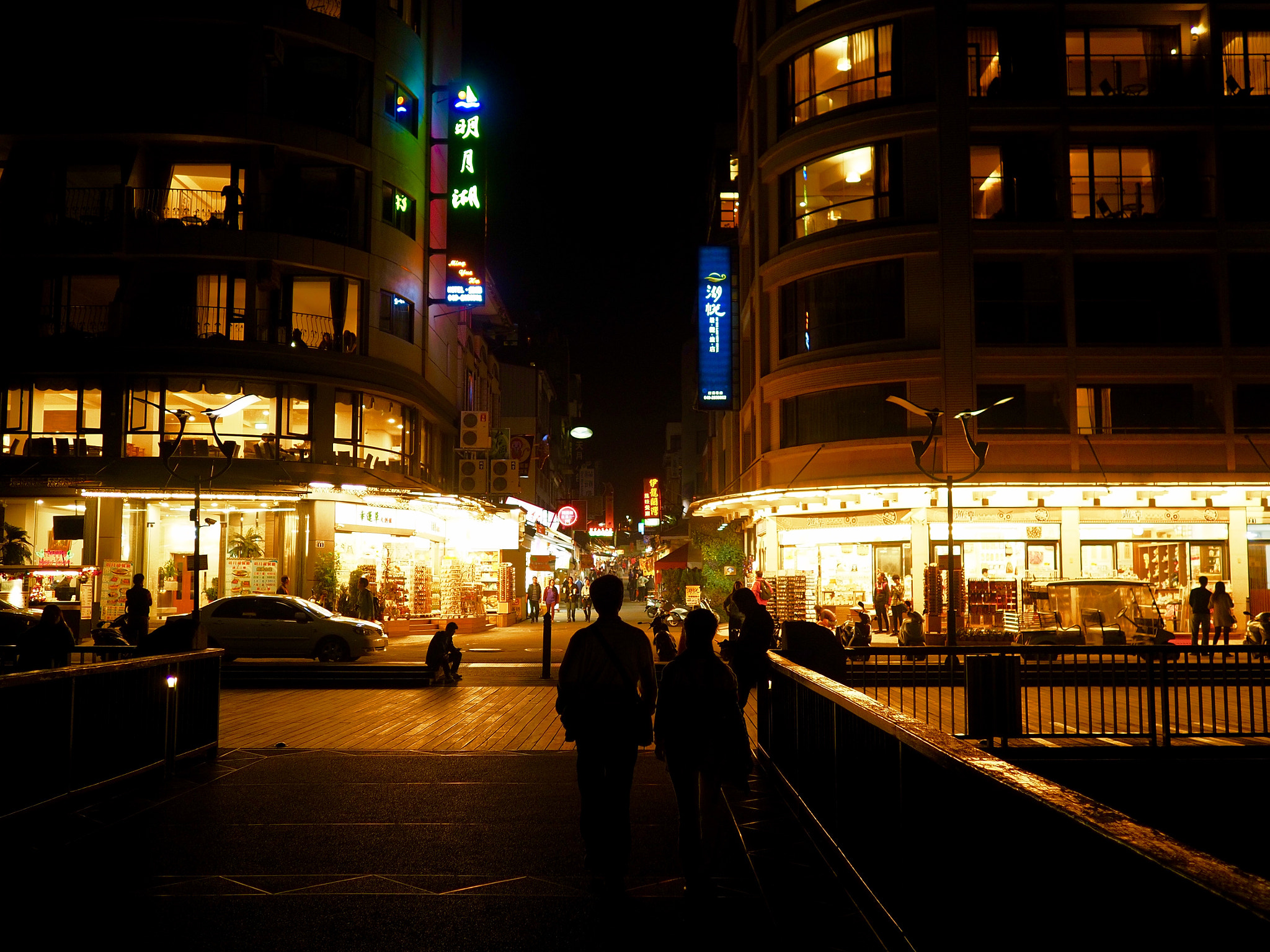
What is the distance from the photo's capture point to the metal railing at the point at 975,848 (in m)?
2.49

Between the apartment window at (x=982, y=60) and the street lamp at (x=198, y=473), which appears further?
the apartment window at (x=982, y=60)

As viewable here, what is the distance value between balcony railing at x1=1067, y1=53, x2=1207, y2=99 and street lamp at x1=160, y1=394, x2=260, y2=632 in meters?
25.8

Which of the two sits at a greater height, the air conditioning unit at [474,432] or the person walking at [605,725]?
the air conditioning unit at [474,432]

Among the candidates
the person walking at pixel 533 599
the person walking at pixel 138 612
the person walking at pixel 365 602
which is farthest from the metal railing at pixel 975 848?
the person walking at pixel 533 599

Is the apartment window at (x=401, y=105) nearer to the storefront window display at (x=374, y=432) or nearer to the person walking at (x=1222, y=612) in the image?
the storefront window display at (x=374, y=432)

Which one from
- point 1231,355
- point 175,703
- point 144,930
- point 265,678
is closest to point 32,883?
point 144,930

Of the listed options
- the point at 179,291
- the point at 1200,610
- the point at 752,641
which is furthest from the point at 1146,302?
the point at 179,291

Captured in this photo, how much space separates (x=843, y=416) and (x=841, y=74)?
36.7 feet

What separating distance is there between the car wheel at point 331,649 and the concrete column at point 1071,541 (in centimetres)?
2090

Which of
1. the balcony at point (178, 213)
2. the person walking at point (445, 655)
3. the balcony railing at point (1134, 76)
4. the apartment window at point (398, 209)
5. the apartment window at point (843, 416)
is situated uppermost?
the balcony railing at point (1134, 76)

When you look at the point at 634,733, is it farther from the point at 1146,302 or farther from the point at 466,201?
the point at 466,201

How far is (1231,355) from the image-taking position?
30.4 metres

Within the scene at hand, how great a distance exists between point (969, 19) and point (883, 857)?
105 ft

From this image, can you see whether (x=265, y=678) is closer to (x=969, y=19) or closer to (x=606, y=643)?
(x=606, y=643)
